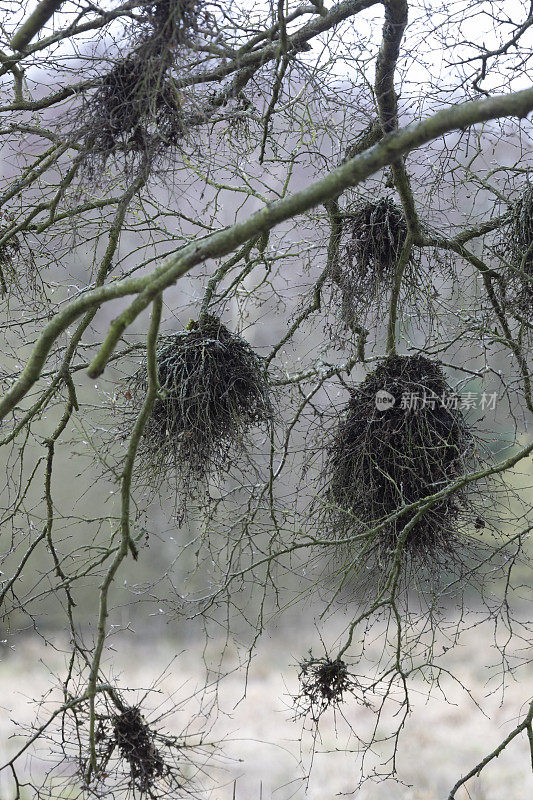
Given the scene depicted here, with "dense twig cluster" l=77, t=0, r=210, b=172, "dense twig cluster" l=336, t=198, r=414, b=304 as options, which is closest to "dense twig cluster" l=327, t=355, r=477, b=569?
"dense twig cluster" l=336, t=198, r=414, b=304

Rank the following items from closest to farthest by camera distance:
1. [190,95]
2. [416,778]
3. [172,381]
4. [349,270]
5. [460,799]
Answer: [190,95] < [172,381] < [349,270] < [416,778] < [460,799]

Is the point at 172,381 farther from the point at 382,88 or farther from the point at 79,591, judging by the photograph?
the point at 79,591

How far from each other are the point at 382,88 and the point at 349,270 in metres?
0.51

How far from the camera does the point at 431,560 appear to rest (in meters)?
2.35

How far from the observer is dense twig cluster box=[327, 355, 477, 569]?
2.14m

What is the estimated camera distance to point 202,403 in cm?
204

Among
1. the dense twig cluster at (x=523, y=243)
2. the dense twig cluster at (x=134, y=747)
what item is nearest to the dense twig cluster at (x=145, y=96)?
the dense twig cluster at (x=523, y=243)

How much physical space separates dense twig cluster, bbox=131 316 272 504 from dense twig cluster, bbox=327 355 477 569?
27cm

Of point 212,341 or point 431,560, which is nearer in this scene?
point 212,341

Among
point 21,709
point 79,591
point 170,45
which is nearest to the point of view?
point 170,45

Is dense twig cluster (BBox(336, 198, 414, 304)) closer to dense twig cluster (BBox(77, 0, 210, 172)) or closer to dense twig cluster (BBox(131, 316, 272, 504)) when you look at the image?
dense twig cluster (BBox(131, 316, 272, 504))

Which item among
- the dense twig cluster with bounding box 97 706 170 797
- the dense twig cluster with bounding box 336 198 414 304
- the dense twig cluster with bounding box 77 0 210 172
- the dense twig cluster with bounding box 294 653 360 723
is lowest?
the dense twig cluster with bounding box 97 706 170 797

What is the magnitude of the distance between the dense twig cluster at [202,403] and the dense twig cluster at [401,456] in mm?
273

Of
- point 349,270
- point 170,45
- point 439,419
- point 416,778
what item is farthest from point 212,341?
point 416,778
